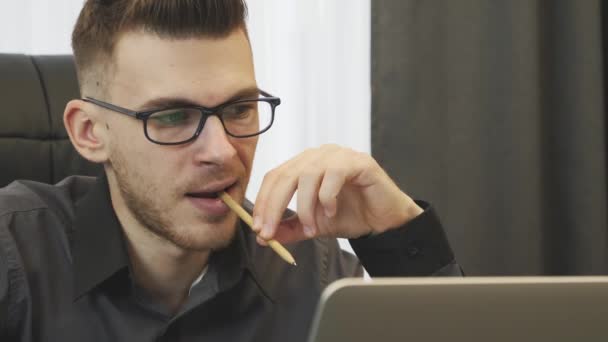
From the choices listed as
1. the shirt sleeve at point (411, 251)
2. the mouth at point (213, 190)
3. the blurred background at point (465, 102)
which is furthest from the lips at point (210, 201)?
the blurred background at point (465, 102)

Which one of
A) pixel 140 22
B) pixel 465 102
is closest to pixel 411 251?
pixel 140 22

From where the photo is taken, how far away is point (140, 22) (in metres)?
1.14

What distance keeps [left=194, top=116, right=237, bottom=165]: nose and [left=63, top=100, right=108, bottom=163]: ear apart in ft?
0.62

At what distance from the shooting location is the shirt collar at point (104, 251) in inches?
43.5

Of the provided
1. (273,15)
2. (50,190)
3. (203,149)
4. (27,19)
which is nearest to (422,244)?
(203,149)

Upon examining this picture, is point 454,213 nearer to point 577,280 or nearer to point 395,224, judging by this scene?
point 395,224

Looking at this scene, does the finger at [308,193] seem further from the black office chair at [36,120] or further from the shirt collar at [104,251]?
the black office chair at [36,120]

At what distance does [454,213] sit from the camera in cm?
193

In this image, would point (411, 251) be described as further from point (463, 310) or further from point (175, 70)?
point (463, 310)

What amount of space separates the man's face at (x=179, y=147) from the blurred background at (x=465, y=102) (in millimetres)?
813

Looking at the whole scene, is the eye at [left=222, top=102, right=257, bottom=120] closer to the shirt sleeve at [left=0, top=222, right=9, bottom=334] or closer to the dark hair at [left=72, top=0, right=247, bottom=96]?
the dark hair at [left=72, top=0, right=247, bottom=96]

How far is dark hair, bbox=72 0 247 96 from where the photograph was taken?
113 centimetres

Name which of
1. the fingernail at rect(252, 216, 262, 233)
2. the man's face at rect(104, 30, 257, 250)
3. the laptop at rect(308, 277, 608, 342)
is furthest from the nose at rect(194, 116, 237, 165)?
the laptop at rect(308, 277, 608, 342)

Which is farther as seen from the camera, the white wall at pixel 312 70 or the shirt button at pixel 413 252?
the white wall at pixel 312 70
